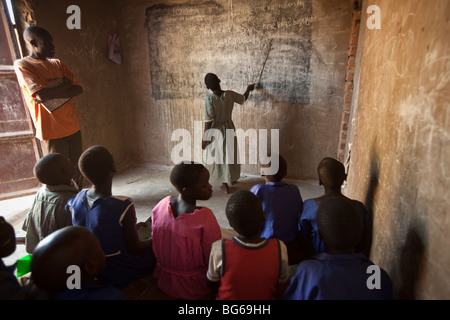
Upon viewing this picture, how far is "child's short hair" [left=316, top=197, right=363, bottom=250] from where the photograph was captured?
115 cm

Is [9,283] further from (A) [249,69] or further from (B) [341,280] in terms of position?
(A) [249,69]

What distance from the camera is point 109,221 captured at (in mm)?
1564

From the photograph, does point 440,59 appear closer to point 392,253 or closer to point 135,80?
point 392,253

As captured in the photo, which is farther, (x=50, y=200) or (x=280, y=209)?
(x=280, y=209)

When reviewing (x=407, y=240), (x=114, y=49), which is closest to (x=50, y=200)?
(x=407, y=240)

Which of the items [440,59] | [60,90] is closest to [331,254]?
[440,59]

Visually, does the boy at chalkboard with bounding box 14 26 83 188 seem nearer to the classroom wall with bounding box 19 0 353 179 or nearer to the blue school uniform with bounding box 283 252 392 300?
the classroom wall with bounding box 19 0 353 179

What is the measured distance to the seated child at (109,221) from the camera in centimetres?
157

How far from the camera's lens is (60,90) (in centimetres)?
281

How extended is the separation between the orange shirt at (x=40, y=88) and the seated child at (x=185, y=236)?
1926 millimetres

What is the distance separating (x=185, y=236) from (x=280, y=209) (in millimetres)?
733

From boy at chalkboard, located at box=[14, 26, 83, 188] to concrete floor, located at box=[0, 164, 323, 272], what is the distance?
95cm

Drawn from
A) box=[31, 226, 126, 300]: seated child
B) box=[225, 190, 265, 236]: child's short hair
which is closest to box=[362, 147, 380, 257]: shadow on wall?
box=[225, 190, 265, 236]: child's short hair
